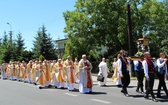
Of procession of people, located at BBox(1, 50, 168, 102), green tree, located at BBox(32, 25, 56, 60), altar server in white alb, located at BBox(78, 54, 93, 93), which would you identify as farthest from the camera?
green tree, located at BBox(32, 25, 56, 60)

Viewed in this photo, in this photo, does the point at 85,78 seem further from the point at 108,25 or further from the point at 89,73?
the point at 108,25

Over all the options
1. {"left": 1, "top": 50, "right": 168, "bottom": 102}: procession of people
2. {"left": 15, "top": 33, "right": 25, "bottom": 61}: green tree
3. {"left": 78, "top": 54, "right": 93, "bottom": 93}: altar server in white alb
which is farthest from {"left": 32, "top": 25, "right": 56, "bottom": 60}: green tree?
{"left": 78, "top": 54, "right": 93, "bottom": 93}: altar server in white alb

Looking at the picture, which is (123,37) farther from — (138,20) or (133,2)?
(133,2)

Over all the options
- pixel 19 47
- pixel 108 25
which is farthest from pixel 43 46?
pixel 108 25

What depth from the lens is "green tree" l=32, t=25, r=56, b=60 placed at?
47344 mm

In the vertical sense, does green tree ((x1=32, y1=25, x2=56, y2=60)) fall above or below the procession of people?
above

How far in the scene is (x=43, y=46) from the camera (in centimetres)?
4744

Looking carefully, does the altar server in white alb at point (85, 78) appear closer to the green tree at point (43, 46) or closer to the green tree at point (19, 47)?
the green tree at point (43, 46)

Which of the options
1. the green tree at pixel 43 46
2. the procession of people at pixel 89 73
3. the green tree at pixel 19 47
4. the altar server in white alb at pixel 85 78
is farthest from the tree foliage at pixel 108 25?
the altar server in white alb at pixel 85 78

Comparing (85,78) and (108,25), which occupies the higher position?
(108,25)

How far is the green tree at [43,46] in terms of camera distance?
47.3 meters

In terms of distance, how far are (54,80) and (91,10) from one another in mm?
18695

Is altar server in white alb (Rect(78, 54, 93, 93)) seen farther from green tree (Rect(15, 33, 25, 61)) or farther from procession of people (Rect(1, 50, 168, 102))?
green tree (Rect(15, 33, 25, 61))

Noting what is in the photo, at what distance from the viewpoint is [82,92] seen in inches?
586
